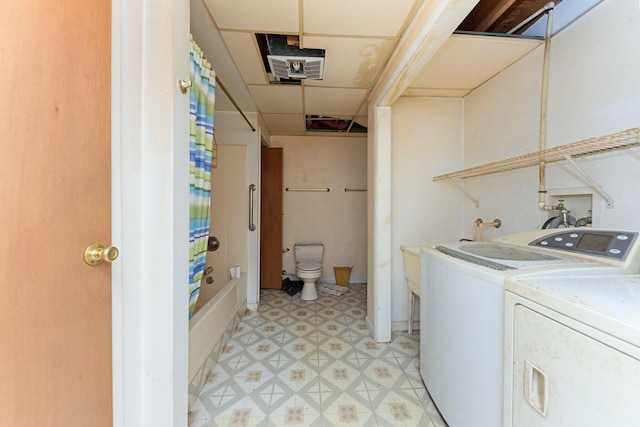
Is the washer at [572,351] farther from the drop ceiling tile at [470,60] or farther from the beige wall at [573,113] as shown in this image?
the drop ceiling tile at [470,60]

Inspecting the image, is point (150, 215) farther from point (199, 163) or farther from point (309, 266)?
point (309, 266)

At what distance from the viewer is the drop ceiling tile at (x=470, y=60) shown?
4.81ft

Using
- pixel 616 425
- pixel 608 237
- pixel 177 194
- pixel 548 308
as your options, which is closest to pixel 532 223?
pixel 608 237

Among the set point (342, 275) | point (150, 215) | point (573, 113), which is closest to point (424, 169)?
point (573, 113)

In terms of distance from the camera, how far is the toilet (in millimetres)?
2896

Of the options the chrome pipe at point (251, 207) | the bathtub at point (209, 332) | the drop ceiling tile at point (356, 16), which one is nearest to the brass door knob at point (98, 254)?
the bathtub at point (209, 332)

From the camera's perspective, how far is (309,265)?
3051mm

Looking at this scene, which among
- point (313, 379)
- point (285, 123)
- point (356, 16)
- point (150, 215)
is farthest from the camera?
point (285, 123)

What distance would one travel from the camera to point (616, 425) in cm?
51

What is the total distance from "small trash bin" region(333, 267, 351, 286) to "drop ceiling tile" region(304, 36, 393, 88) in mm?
2289

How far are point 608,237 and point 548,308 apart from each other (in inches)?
21.3

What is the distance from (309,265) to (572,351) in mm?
2585

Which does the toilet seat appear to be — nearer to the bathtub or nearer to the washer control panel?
the bathtub

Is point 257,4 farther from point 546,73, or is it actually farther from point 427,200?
point 427,200
